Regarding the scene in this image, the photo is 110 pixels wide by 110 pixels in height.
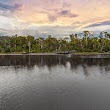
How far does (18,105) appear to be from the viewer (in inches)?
1133

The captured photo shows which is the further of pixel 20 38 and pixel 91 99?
pixel 20 38

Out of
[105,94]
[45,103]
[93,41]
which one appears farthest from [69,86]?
[93,41]

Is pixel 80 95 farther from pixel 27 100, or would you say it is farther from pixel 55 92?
pixel 27 100

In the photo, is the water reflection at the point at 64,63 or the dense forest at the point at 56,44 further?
the dense forest at the point at 56,44

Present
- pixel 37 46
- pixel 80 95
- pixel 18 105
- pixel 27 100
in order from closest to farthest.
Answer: pixel 18 105 → pixel 27 100 → pixel 80 95 → pixel 37 46

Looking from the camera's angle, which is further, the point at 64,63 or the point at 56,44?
the point at 56,44

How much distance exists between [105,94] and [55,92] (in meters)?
9.24

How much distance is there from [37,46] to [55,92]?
15051 centimetres

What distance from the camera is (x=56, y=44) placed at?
186 meters

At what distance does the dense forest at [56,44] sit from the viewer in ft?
566

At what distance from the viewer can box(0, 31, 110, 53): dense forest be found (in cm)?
17262

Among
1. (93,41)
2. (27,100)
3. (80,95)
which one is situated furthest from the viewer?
(93,41)

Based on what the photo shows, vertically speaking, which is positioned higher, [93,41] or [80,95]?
[93,41]

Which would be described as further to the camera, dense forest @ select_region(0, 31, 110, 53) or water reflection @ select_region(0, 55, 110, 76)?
dense forest @ select_region(0, 31, 110, 53)
